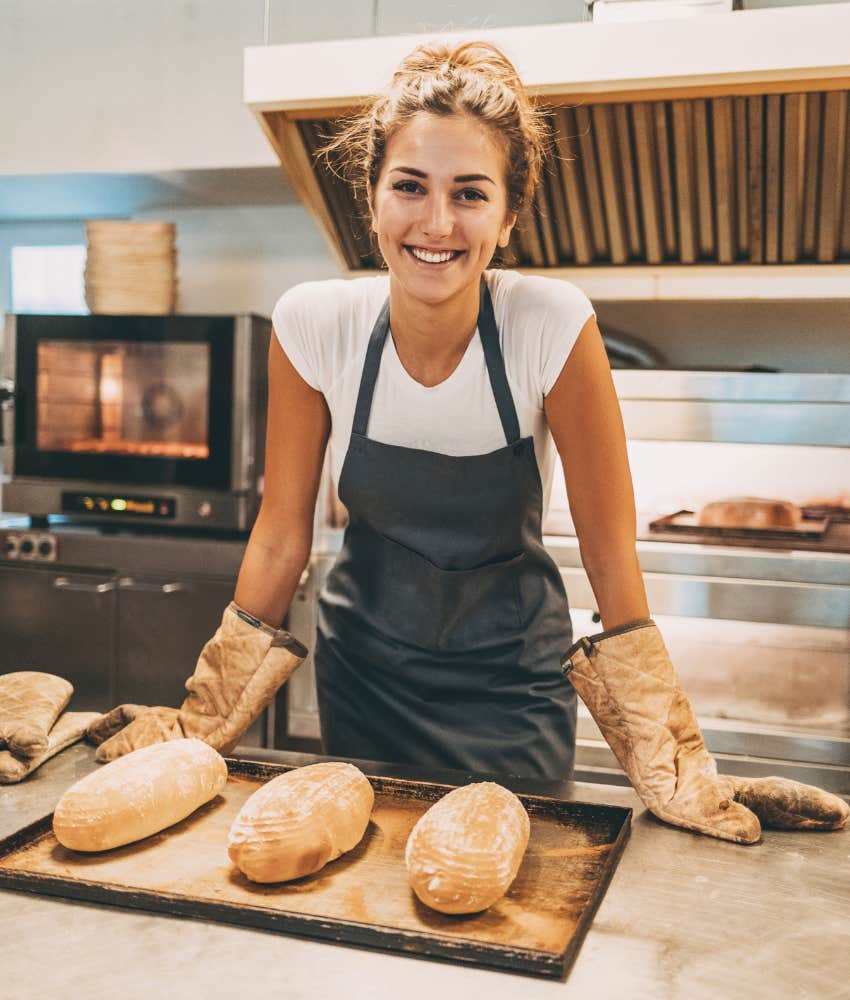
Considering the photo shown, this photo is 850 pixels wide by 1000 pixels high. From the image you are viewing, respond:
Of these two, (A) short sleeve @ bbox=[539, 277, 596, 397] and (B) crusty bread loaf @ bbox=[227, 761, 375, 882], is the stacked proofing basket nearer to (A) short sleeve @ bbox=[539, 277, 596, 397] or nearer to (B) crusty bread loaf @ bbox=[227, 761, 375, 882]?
(A) short sleeve @ bbox=[539, 277, 596, 397]

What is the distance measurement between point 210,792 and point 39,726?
0.29 m

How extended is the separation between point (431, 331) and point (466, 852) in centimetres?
79

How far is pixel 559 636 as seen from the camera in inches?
61.6

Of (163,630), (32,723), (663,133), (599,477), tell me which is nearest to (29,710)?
(32,723)

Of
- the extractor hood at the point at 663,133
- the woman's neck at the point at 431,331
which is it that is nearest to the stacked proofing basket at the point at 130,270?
the extractor hood at the point at 663,133

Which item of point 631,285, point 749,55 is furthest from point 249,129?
point 749,55

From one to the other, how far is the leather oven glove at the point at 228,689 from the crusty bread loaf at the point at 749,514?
164 centimetres

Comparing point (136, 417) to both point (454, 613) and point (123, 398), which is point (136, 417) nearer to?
point (123, 398)

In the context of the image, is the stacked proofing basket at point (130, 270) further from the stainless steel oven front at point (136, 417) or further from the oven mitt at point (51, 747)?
the oven mitt at point (51, 747)

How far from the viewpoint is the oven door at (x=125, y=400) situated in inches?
117

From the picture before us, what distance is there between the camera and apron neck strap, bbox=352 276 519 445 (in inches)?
57.3

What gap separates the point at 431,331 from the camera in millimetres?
1452

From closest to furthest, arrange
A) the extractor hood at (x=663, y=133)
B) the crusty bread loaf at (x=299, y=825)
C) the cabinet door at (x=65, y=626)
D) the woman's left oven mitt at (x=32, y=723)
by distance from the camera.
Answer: the crusty bread loaf at (x=299, y=825)
the woman's left oven mitt at (x=32, y=723)
the extractor hood at (x=663, y=133)
the cabinet door at (x=65, y=626)

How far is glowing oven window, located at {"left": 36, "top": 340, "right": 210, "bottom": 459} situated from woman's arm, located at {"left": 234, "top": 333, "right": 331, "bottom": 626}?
1531 millimetres
